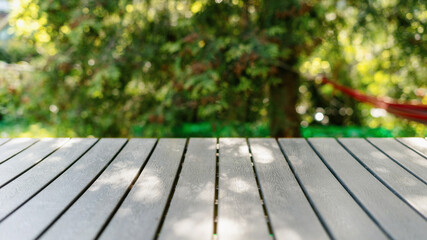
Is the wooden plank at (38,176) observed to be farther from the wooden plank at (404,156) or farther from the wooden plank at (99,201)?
the wooden plank at (404,156)

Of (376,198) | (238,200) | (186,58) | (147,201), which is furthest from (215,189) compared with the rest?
(186,58)

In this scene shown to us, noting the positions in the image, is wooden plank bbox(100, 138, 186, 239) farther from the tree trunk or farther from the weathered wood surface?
the tree trunk

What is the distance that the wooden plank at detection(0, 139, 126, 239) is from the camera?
89 centimetres

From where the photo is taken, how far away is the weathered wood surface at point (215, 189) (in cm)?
88

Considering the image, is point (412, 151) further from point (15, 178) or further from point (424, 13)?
point (424, 13)

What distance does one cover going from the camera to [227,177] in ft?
3.97

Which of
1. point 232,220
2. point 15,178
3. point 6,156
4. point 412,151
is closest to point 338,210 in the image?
point 232,220

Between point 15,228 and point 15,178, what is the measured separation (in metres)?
0.41

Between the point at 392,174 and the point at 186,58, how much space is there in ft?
9.68

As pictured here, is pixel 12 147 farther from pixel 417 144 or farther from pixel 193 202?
pixel 417 144

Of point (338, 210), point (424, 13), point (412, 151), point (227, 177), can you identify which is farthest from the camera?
point (424, 13)

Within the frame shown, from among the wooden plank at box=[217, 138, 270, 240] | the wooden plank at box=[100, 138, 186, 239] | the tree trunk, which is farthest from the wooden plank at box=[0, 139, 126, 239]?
the tree trunk

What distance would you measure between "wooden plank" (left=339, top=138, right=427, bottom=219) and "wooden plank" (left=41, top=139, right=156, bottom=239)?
0.85m

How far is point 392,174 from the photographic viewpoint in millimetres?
1235
